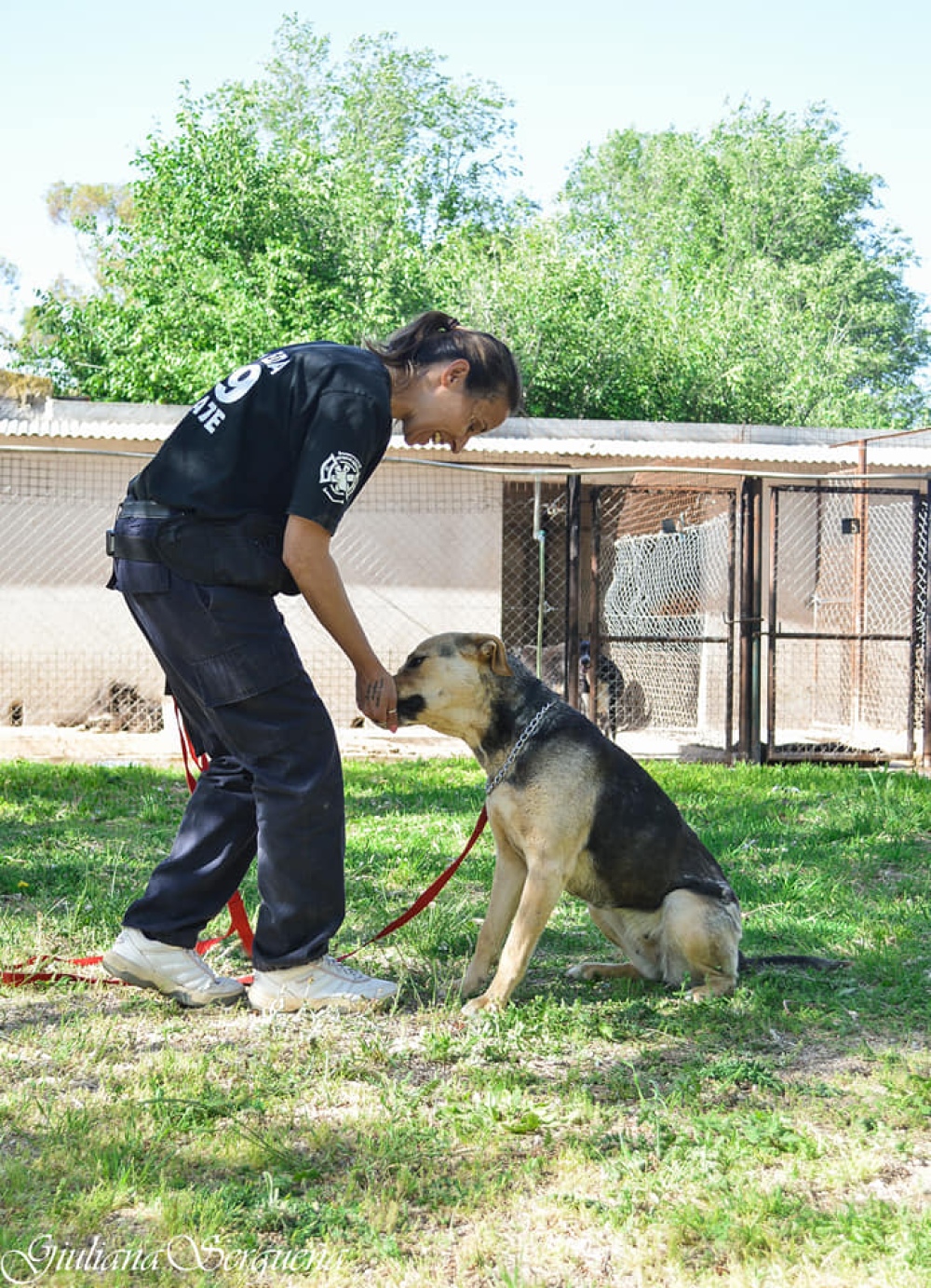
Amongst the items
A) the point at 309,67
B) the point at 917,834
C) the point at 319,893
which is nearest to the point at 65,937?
the point at 319,893

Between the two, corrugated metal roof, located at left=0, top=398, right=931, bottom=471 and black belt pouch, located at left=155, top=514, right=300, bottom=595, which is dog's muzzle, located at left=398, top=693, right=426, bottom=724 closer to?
black belt pouch, located at left=155, top=514, right=300, bottom=595

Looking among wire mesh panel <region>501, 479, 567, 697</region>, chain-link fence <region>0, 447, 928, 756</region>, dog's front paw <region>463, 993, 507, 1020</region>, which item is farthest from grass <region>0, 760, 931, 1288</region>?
wire mesh panel <region>501, 479, 567, 697</region>

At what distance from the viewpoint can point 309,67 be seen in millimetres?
36375

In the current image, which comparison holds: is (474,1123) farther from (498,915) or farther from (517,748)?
(517,748)

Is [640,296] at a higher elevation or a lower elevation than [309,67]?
lower

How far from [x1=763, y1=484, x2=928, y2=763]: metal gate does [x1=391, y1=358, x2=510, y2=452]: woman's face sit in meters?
8.39

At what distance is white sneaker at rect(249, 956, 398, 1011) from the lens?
3.65m

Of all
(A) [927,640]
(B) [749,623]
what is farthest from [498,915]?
(A) [927,640]

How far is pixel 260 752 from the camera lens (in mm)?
3521

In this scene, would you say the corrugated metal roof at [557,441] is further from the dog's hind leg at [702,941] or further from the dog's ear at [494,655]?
the dog's hind leg at [702,941]

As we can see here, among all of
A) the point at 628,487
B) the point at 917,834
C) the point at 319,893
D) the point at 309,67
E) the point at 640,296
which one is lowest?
the point at 917,834

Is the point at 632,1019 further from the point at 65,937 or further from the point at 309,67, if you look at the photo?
the point at 309,67

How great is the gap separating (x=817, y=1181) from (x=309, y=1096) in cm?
120

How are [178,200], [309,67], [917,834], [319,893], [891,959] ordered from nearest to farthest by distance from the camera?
[319,893], [891,959], [917,834], [178,200], [309,67]
